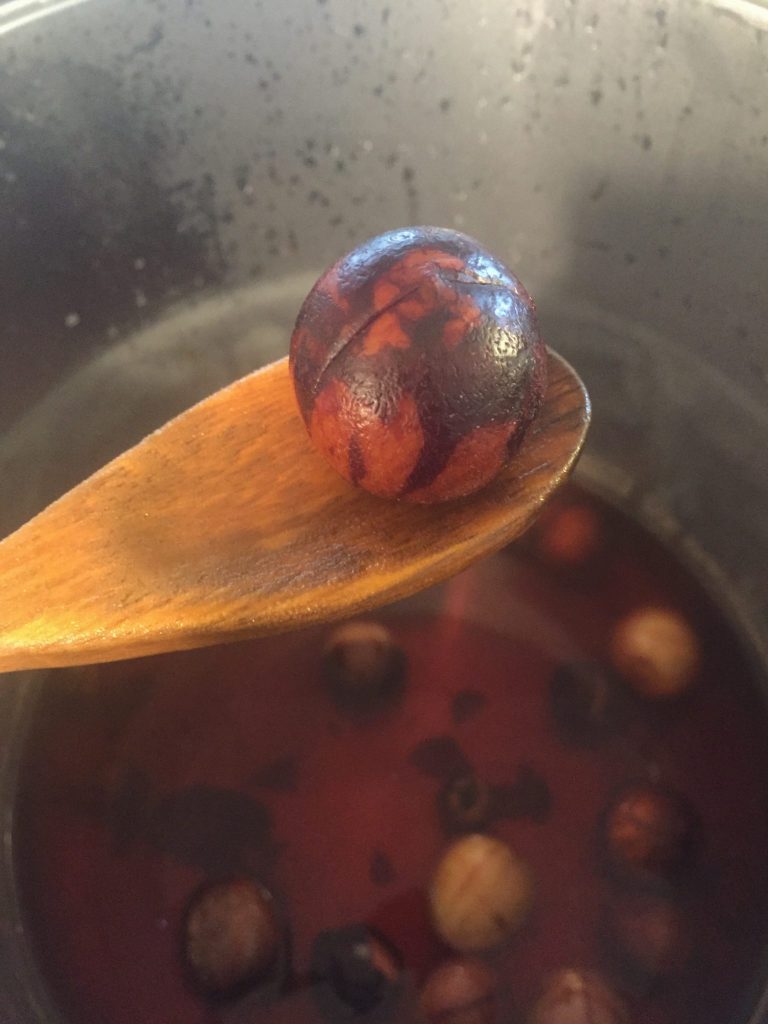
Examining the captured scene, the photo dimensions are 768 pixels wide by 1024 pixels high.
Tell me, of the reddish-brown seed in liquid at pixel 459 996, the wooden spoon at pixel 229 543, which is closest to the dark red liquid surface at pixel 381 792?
the reddish-brown seed in liquid at pixel 459 996

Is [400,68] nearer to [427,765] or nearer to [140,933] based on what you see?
[427,765]

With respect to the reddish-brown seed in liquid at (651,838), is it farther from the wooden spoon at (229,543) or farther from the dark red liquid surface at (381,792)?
the wooden spoon at (229,543)

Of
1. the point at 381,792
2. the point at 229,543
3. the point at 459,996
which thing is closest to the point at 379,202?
the point at 229,543

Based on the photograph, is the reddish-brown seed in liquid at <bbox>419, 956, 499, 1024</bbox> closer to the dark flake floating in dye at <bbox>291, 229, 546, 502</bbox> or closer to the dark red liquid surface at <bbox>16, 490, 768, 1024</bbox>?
the dark red liquid surface at <bbox>16, 490, 768, 1024</bbox>

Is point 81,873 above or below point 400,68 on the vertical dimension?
below

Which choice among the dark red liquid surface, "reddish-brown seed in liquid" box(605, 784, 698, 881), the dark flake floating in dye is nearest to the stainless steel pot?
the dark red liquid surface

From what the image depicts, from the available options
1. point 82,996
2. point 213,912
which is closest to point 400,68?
point 213,912
